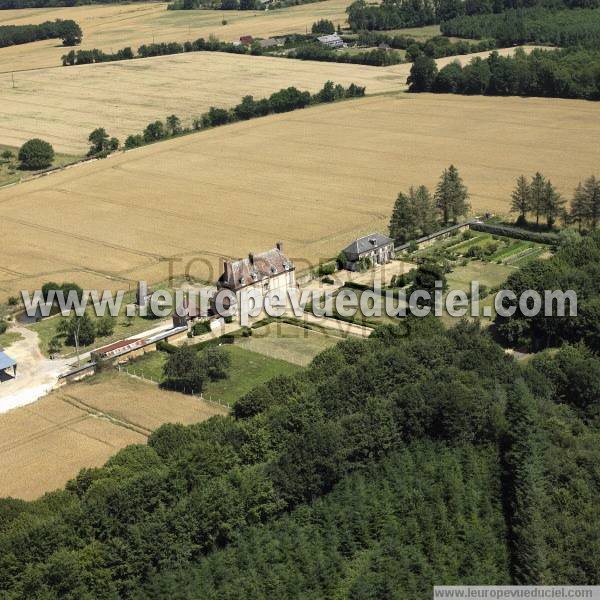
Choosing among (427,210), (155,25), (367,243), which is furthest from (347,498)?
(155,25)

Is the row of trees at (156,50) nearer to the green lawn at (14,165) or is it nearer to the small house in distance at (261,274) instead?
the green lawn at (14,165)

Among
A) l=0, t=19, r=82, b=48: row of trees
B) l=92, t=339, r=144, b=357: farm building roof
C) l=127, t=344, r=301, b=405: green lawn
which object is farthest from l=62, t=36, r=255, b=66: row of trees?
l=127, t=344, r=301, b=405: green lawn

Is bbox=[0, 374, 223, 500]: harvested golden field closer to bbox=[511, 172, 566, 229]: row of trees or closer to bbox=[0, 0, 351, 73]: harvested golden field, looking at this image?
bbox=[511, 172, 566, 229]: row of trees

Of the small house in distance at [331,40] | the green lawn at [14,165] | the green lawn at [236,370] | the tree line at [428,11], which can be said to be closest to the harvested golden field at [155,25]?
the tree line at [428,11]

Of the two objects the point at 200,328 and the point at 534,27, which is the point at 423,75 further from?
the point at 200,328

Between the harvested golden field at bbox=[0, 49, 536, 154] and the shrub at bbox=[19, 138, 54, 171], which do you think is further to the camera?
the harvested golden field at bbox=[0, 49, 536, 154]

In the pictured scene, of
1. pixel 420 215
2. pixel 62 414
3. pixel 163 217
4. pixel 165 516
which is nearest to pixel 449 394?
pixel 165 516

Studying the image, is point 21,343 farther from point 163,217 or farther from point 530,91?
point 530,91
